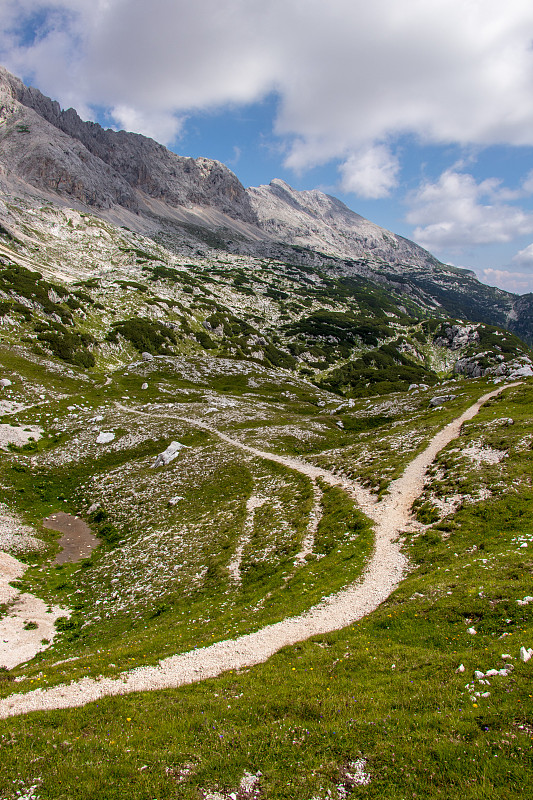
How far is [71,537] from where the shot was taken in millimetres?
38000

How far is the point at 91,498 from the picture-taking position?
149 ft

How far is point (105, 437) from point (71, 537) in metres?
23.8

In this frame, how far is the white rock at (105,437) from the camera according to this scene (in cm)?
5847

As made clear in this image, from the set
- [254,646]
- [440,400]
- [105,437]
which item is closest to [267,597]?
[254,646]

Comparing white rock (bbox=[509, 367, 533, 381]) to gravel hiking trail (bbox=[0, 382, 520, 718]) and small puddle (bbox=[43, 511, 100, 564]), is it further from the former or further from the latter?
small puddle (bbox=[43, 511, 100, 564])

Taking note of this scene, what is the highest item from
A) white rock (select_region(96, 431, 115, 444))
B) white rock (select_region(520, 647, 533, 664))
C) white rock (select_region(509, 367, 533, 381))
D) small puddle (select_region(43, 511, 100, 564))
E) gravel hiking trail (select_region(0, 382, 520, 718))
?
white rock (select_region(509, 367, 533, 381))

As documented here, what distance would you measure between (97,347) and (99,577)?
327 ft

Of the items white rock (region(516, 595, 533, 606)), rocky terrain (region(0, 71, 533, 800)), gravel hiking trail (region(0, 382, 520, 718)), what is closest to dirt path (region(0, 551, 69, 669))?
rocky terrain (region(0, 71, 533, 800))

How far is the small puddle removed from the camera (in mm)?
34625

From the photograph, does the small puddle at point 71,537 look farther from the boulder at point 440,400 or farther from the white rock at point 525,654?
the boulder at point 440,400

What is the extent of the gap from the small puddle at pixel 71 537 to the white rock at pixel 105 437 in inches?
674

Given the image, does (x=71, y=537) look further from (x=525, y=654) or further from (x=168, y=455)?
(x=525, y=654)

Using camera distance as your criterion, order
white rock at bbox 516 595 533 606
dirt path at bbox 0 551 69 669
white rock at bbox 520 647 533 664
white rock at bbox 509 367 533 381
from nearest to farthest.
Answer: white rock at bbox 520 647 533 664
white rock at bbox 516 595 533 606
dirt path at bbox 0 551 69 669
white rock at bbox 509 367 533 381

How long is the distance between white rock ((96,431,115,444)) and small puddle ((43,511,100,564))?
17.1 m
